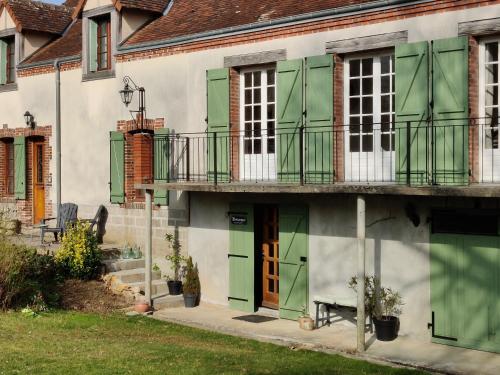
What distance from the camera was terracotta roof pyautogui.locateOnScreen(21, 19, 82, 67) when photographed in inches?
731

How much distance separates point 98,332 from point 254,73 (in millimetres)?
5636

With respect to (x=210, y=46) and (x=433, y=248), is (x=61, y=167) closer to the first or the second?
(x=210, y=46)

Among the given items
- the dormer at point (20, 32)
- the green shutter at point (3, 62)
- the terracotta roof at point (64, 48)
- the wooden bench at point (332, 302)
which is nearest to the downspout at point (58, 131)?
the terracotta roof at point (64, 48)

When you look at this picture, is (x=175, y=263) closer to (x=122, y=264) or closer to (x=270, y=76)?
(x=122, y=264)

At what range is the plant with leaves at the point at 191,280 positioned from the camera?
14.5 meters

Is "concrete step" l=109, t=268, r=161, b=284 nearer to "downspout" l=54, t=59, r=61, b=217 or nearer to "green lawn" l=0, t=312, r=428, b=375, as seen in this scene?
"green lawn" l=0, t=312, r=428, b=375

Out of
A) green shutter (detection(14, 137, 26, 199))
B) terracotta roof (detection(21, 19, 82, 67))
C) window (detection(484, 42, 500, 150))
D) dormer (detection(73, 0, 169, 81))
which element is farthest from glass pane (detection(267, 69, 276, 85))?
green shutter (detection(14, 137, 26, 199))

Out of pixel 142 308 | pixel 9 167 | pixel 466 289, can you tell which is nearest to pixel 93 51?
pixel 9 167

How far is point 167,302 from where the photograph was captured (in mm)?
14258

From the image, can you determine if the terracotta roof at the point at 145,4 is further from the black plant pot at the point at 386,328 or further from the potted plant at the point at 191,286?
the black plant pot at the point at 386,328

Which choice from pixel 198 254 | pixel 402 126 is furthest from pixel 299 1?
pixel 198 254

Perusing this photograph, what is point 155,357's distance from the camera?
9766 millimetres

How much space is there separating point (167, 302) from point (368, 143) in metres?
5.09

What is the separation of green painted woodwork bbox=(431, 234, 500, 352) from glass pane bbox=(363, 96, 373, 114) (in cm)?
238
